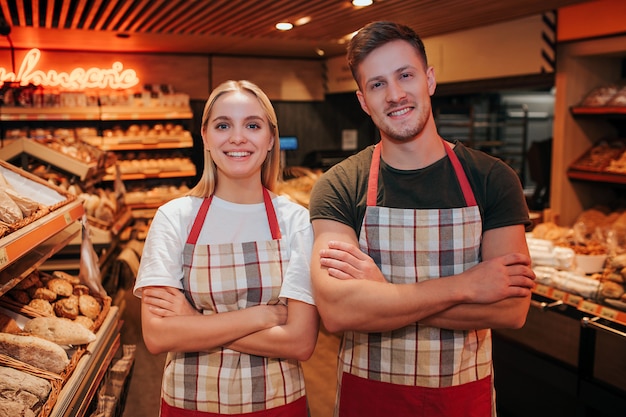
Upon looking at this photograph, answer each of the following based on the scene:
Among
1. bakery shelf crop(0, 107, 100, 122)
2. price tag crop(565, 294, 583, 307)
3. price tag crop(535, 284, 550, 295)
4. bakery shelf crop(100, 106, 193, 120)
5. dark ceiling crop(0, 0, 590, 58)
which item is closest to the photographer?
price tag crop(565, 294, 583, 307)

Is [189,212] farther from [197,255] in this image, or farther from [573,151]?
[573,151]

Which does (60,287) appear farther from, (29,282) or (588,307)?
(588,307)

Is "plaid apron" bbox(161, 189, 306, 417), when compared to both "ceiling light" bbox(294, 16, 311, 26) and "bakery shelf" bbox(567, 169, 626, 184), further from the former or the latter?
"ceiling light" bbox(294, 16, 311, 26)

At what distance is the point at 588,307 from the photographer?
9.55 ft

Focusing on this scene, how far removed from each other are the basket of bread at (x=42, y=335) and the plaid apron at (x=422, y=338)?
1.04 metres

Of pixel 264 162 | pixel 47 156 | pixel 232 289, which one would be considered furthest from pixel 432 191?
pixel 47 156

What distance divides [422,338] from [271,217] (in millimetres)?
611

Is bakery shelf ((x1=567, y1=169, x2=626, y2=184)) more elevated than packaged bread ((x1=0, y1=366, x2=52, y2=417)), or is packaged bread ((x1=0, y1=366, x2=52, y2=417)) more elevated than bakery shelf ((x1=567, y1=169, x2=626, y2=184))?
bakery shelf ((x1=567, y1=169, x2=626, y2=184))

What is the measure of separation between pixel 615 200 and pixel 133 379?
3872mm

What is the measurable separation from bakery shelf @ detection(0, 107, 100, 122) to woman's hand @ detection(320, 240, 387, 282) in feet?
20.0

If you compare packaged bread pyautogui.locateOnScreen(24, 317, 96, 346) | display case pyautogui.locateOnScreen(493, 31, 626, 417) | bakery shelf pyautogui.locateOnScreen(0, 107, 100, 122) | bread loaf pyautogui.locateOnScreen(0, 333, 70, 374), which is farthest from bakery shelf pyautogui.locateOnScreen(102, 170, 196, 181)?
bread loaf pyautogui.locateOnScreen(0, 333, 70, 374)

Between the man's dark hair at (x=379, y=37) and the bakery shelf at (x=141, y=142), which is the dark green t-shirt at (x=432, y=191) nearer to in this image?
the man's dark hair at (x=379, y=37)

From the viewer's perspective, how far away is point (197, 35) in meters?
5.86

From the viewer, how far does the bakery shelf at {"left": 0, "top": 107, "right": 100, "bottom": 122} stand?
6.56 meters
